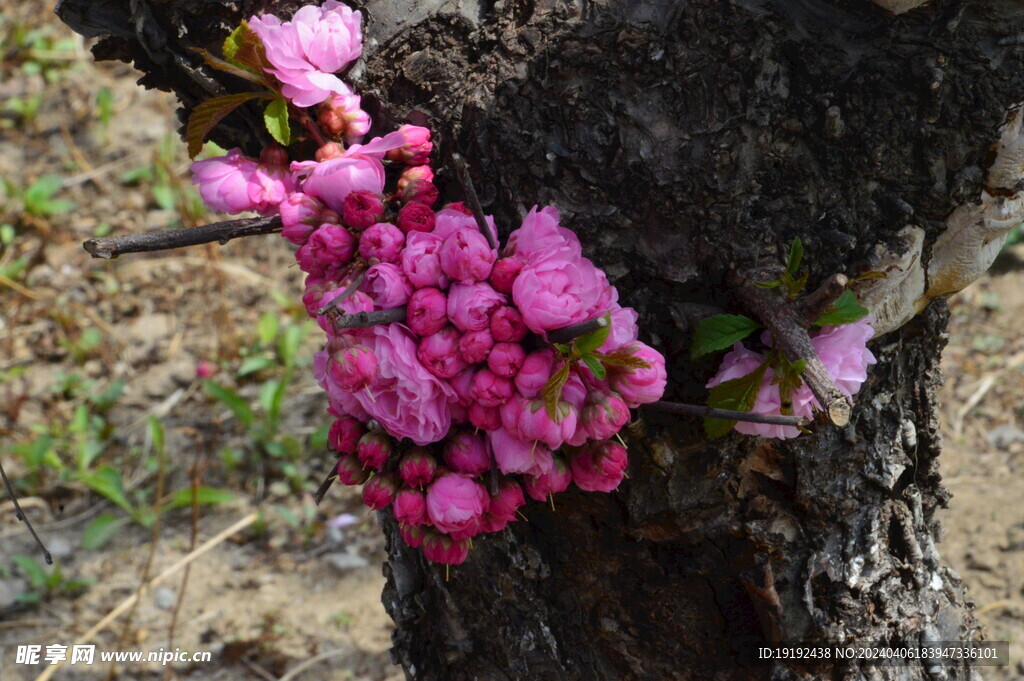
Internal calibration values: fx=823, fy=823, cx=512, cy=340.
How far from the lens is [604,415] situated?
1.20m

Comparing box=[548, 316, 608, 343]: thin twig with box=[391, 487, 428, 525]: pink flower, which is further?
box=[391, 487, 428, 525]: pink flower

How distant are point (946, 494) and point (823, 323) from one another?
2.60 feet

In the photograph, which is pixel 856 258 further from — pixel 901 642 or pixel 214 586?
pixel 214 586

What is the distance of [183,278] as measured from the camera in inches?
147

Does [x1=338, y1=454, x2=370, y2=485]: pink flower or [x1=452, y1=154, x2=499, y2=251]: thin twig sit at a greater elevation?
[x1=452, y1=154, x2=499, y2=251]: thin twig

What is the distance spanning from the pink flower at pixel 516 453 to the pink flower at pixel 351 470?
0.23m

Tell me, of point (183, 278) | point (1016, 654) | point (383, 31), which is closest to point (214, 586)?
point (183, 278)

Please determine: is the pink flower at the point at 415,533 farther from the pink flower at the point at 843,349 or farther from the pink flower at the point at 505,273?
the pink flower at the point at 843,349

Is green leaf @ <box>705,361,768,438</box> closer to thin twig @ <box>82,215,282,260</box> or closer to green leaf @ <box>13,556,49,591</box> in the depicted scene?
thin twig @ <box>82,215,282,260</box>

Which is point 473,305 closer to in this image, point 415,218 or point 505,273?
point 505,273

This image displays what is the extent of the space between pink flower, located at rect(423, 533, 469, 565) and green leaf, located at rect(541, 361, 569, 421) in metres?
0.31

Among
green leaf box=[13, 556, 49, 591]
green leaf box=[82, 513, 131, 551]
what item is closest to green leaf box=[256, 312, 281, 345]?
green leaf box=[82, 513, 131, 551]

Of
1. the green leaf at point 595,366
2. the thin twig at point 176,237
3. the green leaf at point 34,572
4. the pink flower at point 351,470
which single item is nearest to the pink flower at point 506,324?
the green leaf at point 595,366

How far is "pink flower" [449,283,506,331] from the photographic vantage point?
1.18 meters
